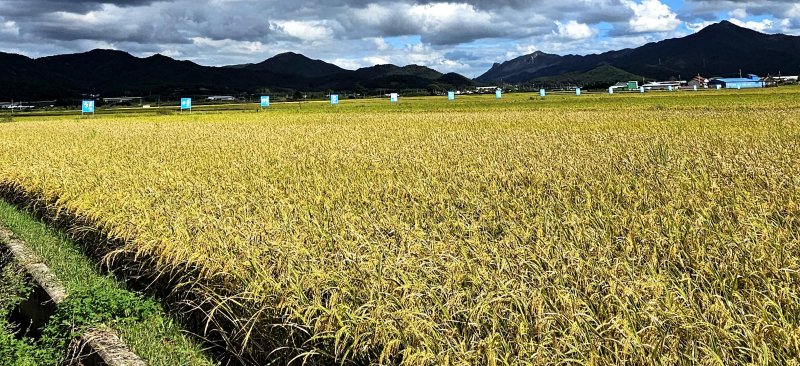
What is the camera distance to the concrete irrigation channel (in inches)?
162

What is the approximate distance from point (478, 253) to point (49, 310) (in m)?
3.66

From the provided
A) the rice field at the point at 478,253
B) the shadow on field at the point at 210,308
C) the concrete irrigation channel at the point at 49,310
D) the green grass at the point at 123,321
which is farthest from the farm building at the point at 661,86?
the green grass at the point at 123,321

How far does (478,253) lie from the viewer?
14.0 ft

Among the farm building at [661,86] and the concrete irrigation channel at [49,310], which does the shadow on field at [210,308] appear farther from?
the farm building at [661,86]

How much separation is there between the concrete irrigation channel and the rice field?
0.63 metres

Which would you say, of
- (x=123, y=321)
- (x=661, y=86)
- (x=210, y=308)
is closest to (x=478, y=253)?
(x=210, y=308)

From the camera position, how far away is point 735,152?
35.5 ft

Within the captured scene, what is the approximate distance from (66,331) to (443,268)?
2816mm

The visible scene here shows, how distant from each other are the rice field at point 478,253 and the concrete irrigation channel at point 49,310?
24.8 inches

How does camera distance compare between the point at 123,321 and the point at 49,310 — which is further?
the point at 49,310

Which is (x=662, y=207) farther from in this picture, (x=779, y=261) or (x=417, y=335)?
(x=417, y=335)

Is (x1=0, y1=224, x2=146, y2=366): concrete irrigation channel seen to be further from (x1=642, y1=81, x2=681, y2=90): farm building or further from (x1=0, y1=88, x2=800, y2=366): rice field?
(x1=642, y1=81, x2=681, y2=90): farm building

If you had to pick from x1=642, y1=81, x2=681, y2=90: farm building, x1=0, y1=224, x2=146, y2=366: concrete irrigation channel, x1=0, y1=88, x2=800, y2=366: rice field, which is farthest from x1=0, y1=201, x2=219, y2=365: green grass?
x1=642, y1=81, x2=681, y2=90: farm building

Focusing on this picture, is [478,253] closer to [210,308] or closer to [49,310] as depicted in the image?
[210,308]
